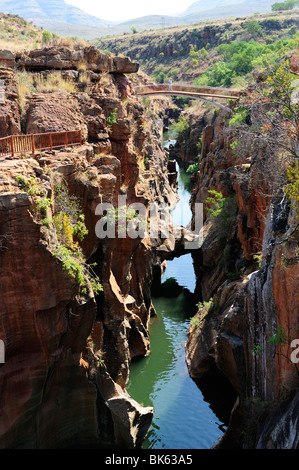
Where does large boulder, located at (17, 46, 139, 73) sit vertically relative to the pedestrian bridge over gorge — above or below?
below

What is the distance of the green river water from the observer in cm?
1881

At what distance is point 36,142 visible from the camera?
56.6 feet

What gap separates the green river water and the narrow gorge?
7 cm

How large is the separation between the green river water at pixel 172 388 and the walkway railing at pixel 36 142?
34.2ft

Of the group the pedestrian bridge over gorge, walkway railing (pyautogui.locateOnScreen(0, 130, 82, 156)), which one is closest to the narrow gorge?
walkway railing (pyautogui.locateOnScreen(0, 130, 82, 156))

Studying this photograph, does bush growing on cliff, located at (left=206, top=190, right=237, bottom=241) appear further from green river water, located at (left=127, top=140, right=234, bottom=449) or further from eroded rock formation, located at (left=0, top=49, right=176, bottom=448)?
eroded rock formation, located at (left=0, top=49, right=176, bottom=448)

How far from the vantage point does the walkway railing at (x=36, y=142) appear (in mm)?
15531

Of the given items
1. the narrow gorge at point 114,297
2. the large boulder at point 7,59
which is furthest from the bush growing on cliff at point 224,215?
the large boulder at point 7,59

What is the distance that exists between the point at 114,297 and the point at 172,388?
574cm

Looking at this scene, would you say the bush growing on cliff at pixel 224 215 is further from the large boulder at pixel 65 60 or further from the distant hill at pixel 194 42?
the distant hill at pixel 194 42

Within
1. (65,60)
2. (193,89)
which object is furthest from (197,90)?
(65,60)

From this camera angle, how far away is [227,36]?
327 ft

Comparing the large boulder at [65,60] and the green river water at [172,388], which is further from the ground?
the large boulder at [65,60]
